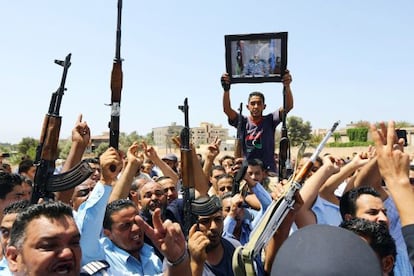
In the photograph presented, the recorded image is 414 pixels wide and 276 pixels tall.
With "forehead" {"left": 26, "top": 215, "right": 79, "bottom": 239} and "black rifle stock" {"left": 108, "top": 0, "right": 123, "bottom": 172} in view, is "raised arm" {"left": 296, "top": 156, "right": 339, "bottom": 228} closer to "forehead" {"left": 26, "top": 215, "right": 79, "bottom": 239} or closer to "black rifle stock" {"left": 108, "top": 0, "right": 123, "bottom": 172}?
"forehead" {"left": 26, "top": 215, "right": 79, "bottom": 239}

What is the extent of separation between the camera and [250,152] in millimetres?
6910

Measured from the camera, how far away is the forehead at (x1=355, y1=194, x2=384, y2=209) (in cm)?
330

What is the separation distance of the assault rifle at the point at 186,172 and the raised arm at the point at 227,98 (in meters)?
1.35

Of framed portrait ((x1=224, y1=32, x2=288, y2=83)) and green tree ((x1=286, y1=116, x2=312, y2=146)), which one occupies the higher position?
green tree ((x1=286, y1=116, x2=312, y2=146))

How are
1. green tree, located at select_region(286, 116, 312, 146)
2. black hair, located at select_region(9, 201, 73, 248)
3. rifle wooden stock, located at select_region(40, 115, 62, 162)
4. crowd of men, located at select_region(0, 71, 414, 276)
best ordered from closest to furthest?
1. crowd of men, located at select_region(0, 71, 414, 276)
2. black hair, located at select_region(9, 201, 73, 248)
3. rifle wooden stock, located at select_region(40, 115, 62, 162)
4. green tree, located at select_region(286, 116, 312, 146)

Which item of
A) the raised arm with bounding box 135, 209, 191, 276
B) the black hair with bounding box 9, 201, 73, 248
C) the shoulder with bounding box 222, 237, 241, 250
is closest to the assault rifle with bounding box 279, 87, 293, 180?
the shoulder with bounding box 222, 237, 241, 250

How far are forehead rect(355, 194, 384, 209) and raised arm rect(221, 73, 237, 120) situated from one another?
10.2 ft

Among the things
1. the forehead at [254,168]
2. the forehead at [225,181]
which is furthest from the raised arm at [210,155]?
the forehead at [254,168]

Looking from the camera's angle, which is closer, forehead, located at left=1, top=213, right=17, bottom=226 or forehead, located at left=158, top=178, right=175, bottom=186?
forehead, located at left=1, top=213, right=17, bottom=226

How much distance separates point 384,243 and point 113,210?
2.05 metres

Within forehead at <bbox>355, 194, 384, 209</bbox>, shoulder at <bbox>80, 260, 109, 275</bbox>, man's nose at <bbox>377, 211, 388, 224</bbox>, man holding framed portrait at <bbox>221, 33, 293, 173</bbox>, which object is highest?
man holding framed portrait at <bbox>221, 33, 293, 173</bbox>

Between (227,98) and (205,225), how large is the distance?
10.0 ft

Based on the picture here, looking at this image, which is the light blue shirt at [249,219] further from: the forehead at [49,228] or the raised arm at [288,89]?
the raised arm at [288,89]

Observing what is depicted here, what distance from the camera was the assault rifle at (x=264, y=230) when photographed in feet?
5.81
